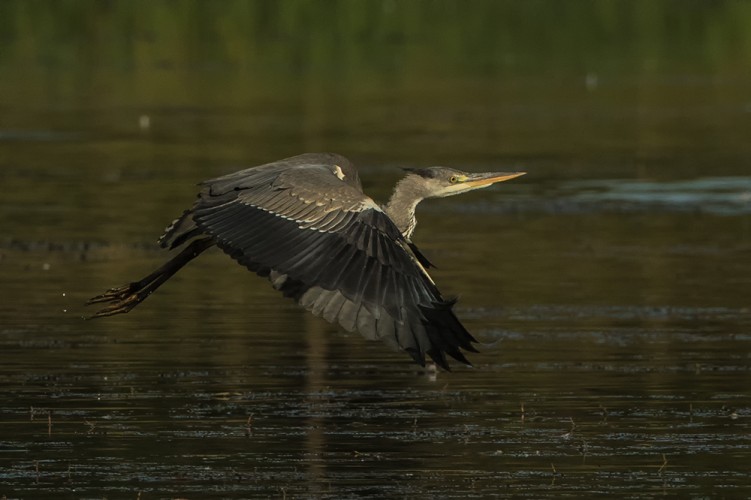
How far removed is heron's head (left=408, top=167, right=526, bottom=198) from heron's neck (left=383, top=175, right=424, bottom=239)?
3 centimetres

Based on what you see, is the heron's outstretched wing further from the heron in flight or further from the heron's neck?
the heron's neck

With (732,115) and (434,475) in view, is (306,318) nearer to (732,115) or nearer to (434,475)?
(434,475)

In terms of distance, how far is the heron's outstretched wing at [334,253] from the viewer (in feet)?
29.5

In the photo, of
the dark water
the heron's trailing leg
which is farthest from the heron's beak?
the heron's trailing leg

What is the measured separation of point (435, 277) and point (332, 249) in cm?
690

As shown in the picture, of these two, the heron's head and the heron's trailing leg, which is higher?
the heron's head

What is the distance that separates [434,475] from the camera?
9.38 metres

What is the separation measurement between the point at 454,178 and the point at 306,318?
378 centimetres

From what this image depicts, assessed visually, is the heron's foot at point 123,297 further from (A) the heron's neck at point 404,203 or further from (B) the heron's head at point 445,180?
(B) the heron's head at point 445,180

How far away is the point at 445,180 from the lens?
10.9 metres

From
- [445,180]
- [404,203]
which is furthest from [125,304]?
[445,180]

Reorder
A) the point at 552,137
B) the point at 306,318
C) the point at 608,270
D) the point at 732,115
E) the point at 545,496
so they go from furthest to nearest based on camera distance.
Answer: the point at 732,115
the point at 552,137
the point at 608,270
the point at 306,318
the point at 545,496

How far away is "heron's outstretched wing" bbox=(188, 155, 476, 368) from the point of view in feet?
29.5

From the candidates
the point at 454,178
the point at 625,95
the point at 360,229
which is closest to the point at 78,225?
the point at 454,178
